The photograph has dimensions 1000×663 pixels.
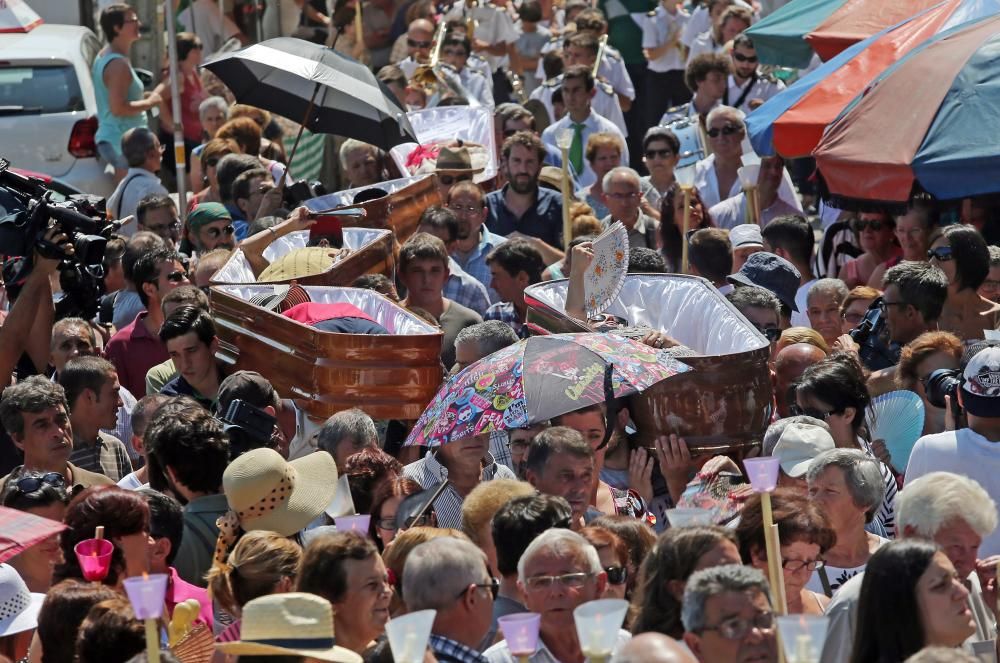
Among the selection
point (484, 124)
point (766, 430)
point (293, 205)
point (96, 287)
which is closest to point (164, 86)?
point (484, 124)

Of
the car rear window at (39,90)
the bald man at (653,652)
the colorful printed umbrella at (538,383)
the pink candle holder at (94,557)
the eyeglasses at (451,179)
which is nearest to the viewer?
the bald man at (653,652)

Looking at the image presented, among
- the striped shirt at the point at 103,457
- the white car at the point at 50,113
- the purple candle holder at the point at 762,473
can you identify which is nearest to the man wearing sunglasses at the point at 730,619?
the purple candle holder at the point at 762,473

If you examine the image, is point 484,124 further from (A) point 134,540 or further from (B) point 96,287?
(A) point 134,540

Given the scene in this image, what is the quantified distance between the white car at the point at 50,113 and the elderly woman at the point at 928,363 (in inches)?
333

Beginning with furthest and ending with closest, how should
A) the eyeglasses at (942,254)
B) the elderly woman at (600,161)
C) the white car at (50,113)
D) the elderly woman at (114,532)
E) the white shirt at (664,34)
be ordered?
the white shirt at (664,34), the white car at (50,113), the elderly woman at (600,161), the eyeglasses at (942,254), the elderly woman at (114,532)

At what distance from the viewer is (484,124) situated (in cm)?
1267

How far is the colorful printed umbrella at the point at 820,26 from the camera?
425 inches

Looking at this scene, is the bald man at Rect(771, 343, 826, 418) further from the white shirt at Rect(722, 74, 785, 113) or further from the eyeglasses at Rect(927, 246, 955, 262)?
the white shirt at Rect(722, 74, 785, 113)

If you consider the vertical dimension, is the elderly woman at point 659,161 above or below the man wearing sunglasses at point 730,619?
below

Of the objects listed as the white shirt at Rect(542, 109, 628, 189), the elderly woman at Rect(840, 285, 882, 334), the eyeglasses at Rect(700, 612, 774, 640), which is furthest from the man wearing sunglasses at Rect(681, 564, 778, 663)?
the white shirt at Rect(542, 109, 628, 189)

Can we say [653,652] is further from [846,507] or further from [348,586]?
[846,507]

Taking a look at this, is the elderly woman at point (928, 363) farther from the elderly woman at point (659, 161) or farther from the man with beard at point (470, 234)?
the elderly woman at point (659, 161)

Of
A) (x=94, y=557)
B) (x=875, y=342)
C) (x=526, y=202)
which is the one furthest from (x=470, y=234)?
(x=94, y=557)

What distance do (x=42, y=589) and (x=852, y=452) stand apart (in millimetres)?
2588
